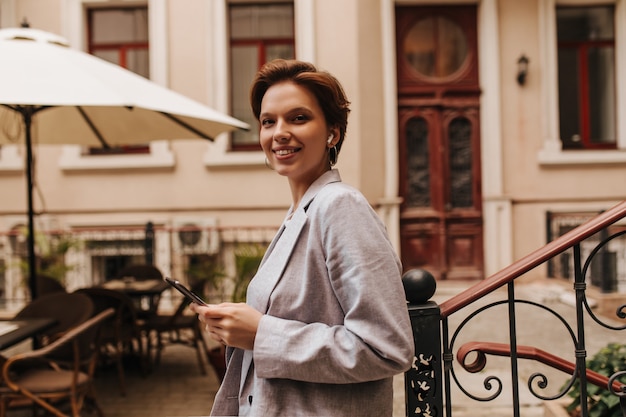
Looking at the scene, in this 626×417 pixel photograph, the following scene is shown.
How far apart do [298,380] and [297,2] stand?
29.2 feet

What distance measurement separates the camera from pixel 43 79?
14.1 feet

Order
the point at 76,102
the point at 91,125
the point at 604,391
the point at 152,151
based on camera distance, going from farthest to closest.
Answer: the point at 152,151 < the point at 91,125 < the point at 76,102 < the point at 604,391

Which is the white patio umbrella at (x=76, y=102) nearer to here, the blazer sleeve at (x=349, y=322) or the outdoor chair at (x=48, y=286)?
the outdoor chair at (x=48, y=286)

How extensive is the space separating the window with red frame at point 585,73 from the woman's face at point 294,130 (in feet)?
31.2

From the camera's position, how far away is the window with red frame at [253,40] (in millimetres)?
9875

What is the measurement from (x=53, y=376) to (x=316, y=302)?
3.58 metres

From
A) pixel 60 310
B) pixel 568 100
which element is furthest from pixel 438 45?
pixel 60 310

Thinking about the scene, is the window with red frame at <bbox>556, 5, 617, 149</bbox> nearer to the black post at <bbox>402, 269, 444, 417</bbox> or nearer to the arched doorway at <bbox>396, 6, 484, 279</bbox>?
the arched doorway at <bbox>396, 6, 484, 279</bbox>

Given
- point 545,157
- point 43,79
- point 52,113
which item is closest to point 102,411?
point 43,79

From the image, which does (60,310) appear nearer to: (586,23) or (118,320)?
(118,320)

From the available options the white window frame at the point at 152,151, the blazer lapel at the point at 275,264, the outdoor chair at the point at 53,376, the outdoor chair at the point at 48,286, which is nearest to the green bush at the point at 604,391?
the blazer lapel at the point at 275,264

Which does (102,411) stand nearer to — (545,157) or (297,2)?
(297,2)

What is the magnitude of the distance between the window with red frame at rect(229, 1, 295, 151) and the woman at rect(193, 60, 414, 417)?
8.41 metres

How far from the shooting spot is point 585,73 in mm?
10070
